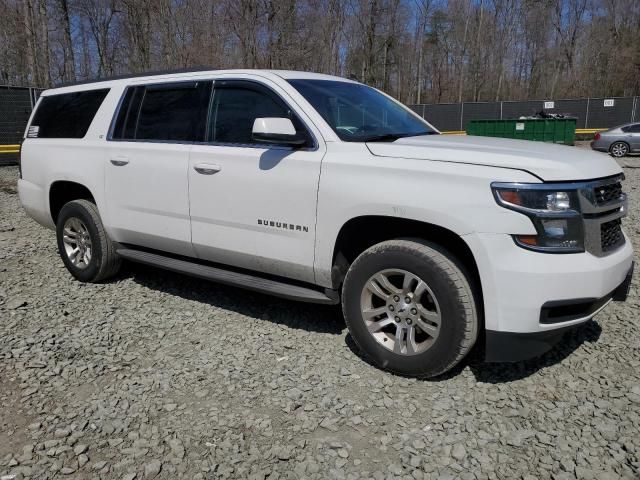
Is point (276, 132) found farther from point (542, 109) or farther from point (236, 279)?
point (542, 109)

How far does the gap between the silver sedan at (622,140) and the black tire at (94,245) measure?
65.3ft

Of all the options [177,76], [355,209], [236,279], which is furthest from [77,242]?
[355,209]

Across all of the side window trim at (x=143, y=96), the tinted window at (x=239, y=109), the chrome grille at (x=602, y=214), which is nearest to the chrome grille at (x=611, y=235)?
the chrome grille at (x=602, y=214)

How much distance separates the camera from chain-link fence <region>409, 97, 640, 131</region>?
2808cm

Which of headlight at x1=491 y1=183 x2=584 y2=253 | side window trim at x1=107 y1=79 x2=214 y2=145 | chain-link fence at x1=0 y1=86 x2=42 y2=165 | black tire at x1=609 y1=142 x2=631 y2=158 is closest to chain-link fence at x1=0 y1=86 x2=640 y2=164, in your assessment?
black tire at x1=609 y1=142 x2=631 y2=158

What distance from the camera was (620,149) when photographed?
65.3 ft

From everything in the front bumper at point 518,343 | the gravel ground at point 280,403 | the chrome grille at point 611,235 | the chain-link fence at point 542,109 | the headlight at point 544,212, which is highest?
the chain-link fence at point 542,109

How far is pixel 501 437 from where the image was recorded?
2.79m

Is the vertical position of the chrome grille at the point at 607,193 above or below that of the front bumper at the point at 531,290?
above

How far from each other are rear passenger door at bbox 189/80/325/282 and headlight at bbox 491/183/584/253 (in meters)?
1.20

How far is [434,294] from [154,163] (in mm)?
2486

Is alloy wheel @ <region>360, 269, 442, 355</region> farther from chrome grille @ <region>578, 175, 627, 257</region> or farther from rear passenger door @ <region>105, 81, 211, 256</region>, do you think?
rear passenger door @ <region>105, 81, 211, 256</region>

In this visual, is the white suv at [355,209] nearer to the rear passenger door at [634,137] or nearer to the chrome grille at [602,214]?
the chrome grille at [602,214]

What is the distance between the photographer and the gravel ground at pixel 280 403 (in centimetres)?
262
